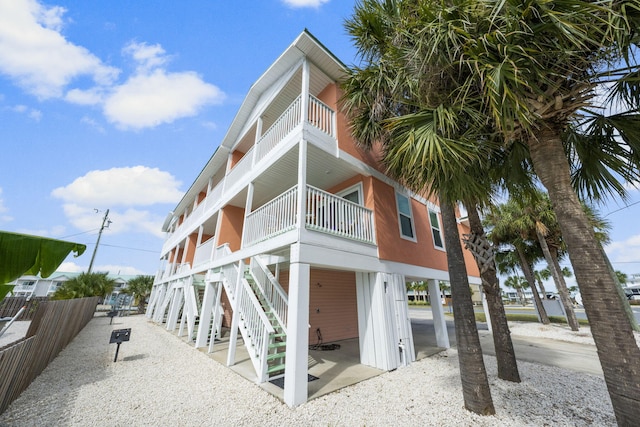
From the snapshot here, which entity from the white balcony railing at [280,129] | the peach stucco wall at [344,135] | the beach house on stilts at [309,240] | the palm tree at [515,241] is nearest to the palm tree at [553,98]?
the peach stucco wall at [344,135]

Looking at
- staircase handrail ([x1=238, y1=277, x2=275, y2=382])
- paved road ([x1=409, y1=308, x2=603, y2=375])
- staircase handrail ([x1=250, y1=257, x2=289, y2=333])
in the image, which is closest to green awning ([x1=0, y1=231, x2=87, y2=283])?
staircase handrail ([x1=238, y1=277, x2=275, y2=382])

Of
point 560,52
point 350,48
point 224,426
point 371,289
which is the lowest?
point 224,426

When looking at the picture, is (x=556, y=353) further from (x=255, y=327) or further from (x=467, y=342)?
(x=255, y=327)

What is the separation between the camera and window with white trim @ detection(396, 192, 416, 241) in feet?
28.8

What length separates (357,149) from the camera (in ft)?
26.8

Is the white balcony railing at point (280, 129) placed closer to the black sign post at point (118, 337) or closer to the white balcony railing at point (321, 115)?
the white balcony railing at point (321, 115)

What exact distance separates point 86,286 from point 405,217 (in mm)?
26980

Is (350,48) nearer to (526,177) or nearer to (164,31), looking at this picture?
(526,177)

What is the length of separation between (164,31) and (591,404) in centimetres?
1451

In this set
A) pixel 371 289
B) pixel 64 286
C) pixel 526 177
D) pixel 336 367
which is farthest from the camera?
pixel 64 286

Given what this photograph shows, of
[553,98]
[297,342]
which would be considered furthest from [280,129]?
[553,98]

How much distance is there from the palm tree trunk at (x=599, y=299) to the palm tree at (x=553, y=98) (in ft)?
0.03

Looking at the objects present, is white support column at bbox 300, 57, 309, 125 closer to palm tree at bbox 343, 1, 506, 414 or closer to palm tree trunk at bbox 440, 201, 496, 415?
palm tree at bbox 343, 1, 506, 414

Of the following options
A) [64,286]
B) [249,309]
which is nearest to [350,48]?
[249,309]
